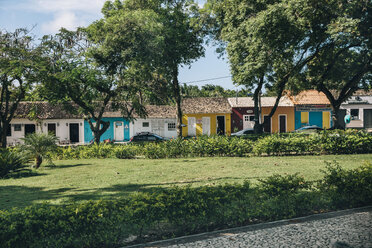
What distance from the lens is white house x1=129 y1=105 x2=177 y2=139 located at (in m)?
32.2

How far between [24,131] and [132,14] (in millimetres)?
19939

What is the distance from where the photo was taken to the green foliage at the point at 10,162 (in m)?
11.2

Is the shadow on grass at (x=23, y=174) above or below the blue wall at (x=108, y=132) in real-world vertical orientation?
below

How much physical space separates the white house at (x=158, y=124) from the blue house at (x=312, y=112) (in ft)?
44.9

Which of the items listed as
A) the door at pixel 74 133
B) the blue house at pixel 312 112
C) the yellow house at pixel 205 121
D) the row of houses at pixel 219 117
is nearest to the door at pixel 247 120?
the row of houses at pixel 219 117

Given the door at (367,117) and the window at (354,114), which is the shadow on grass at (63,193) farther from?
the door at (367,117)

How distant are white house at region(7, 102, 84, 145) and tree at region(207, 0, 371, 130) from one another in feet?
59.4

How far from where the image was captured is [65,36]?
17.6 meters

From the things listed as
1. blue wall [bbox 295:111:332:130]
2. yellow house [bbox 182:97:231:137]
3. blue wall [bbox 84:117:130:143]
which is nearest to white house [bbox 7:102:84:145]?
blue wall [bbox 84:117:130:143]

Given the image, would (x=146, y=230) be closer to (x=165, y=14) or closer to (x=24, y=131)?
(x=165, y=14)

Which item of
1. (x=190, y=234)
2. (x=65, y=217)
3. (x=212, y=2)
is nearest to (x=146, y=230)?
(x=190, y=234)

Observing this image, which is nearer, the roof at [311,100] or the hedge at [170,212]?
the hedge at [170,212]

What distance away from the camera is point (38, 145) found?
12.3 m

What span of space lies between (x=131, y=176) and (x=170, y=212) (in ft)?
16.9
